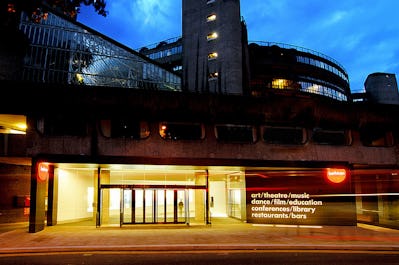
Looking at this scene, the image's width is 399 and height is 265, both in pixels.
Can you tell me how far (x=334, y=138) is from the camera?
22.4m

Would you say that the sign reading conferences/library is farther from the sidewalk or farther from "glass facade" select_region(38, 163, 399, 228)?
the sidewalk

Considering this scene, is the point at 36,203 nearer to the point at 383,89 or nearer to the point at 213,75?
the point at 213,75

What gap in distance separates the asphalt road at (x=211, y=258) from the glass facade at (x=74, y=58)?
18.0 metres

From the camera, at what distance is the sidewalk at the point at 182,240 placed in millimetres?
13052

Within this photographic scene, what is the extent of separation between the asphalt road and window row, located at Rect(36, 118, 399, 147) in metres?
8.22

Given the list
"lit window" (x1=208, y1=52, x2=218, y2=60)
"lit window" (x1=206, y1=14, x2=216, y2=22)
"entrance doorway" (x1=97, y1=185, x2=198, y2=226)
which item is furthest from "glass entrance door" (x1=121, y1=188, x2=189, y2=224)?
"lit window" (x1=206, y1=14, x2=216, y2=22)

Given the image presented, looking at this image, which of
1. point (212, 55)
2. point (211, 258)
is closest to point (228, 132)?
point (211, 258)

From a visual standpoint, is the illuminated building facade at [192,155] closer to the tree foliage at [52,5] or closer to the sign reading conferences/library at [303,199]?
the sign reading conferences/library at [303,199]

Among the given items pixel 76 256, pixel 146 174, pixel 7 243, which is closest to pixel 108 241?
pixel 76 256

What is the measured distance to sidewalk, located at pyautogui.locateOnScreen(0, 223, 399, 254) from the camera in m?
13.1

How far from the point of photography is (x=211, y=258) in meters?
11.3

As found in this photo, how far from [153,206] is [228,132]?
6.19m

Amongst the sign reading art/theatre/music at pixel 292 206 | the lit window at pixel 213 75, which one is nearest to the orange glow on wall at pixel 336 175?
the sign reading art/theatre/music at pixel 292 206

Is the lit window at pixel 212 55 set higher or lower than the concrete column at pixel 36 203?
higher
